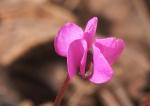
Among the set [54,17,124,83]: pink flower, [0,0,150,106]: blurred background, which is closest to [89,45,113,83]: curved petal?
[54,17,124,83]: pink flower

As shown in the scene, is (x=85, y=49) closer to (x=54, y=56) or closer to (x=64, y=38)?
(x=64, y=38)

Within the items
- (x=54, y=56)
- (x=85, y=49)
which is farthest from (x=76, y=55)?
(x=54, y=56)

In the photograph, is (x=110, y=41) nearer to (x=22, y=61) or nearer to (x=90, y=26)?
(x=90, y=26)

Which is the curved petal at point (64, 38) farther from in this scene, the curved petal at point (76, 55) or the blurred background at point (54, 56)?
the blurred background at point (54, 56)

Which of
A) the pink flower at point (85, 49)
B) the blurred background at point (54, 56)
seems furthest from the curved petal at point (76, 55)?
the blurred background at point (54, 56)

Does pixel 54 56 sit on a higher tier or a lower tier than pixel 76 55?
lower

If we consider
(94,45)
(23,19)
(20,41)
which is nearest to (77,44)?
(94,45)
